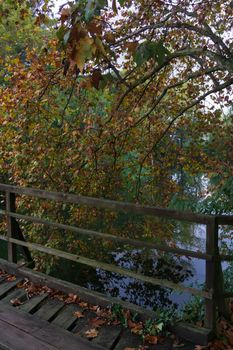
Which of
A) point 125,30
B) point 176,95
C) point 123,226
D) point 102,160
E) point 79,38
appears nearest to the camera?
point 79,38

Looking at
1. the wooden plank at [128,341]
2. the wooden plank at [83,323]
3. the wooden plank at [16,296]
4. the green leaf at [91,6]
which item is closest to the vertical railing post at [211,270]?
the wooden plank at [128,341]

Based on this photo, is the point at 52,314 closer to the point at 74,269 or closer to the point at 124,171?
the point at 124,171

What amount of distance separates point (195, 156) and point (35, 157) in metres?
3.38

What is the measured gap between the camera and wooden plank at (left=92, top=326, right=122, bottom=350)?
11.2ft

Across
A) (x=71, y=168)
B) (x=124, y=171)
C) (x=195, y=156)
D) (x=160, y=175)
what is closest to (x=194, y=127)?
(x=195, y=156)

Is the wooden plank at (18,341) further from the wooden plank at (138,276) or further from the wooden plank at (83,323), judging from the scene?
the wooden plank at (138,276)

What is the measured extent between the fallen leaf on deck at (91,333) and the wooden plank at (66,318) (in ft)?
0.75

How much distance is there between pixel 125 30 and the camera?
6098 millimetres

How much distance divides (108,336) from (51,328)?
1.88 ft

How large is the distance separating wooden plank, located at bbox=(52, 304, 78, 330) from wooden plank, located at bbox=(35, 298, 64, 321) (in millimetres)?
58

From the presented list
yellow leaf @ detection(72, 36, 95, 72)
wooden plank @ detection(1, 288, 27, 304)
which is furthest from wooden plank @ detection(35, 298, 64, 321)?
yellow leaf @ detection(72, 36, 95, 72)

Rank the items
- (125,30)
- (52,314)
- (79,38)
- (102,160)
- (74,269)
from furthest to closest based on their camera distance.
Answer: (74,269) < (102,160) < (125,30) < (52,314) < (79,38)

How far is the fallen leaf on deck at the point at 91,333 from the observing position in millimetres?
3531

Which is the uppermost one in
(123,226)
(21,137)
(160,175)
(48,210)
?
(21,137)
